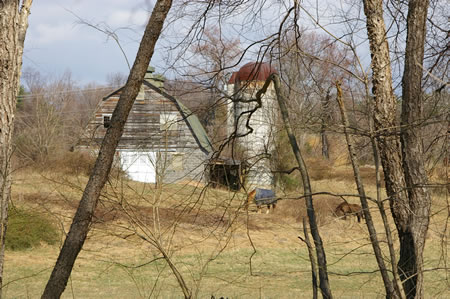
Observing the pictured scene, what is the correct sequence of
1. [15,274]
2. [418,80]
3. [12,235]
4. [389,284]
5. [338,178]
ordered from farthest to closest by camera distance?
[338,178] → [12,235] → [15,274] → [418,80] → [389,284]

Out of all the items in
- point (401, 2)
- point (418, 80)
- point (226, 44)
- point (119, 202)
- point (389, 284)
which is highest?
point (401, 2)

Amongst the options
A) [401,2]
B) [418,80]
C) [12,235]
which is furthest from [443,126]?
[12,235]

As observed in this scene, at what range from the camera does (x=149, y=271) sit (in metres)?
15.2

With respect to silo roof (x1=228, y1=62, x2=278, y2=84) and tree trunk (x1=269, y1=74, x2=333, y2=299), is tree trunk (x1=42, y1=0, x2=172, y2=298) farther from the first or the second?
tree trunk (x1=269, y1=74, x2=333, y2=299)

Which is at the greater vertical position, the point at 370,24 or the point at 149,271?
the point at 370,24

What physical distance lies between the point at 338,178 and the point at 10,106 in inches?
786

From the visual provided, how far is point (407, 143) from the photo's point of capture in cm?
641

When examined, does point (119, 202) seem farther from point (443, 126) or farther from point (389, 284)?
point (443, 126)

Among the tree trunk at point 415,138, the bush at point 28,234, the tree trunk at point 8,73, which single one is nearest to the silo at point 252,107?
the tree trunk at point 415,138

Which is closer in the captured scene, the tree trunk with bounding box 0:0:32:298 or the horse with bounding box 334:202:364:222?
the horse with bounding box 334:202:364:222

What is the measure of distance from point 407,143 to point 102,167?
3.35 meters

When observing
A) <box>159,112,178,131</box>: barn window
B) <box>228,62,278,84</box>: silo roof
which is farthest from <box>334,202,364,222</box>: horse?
<box>159,112,178,131</box>: barn window

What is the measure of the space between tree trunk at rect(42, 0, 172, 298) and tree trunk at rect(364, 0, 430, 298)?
7.75ft

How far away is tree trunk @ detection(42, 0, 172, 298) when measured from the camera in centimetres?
545
